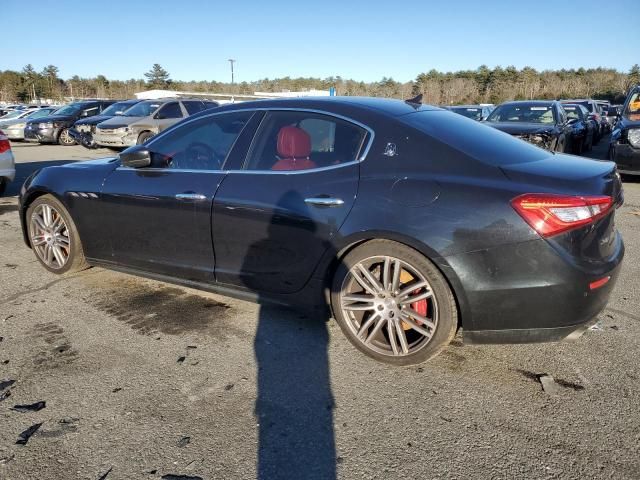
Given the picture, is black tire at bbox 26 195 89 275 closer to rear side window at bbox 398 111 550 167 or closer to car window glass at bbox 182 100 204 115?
rear side window at bbox 398 111 550 167

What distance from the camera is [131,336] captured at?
3283mm

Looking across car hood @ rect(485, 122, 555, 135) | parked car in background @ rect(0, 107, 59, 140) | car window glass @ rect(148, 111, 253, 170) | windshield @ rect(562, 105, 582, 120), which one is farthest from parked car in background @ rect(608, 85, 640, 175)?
parked car in background @ rect(0, 107, 59, 140)

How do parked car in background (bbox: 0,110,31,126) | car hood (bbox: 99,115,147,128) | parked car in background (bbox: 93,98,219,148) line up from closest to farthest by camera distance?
parked car in background (bbox: 93,98,219,148) → car hood (bbox: 99,115,147,128) → parked car in background (bbox: 0,110,31,126)

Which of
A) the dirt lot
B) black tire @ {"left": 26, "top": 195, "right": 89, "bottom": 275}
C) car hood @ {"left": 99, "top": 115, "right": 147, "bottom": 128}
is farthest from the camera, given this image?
car hood @ {"left": 99, "top": 115, "right": 147, "bottom": 128}

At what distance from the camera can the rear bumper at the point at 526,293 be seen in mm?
2453

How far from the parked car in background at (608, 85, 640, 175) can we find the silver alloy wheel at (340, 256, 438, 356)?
8135mm

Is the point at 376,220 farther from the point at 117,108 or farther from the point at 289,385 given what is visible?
the point at 117,108

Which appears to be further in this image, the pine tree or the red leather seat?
the pine tree

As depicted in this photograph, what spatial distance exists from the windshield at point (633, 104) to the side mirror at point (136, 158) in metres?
9.66

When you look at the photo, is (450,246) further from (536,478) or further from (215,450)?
(215,450)

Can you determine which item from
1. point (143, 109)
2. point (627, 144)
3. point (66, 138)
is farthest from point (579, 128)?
point (66, 138)

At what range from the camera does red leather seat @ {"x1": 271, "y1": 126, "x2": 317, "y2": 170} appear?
3.19 metres

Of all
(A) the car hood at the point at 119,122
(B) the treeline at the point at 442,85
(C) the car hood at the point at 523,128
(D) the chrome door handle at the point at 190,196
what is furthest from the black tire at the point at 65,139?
(B) the treeline at the point at 442,85

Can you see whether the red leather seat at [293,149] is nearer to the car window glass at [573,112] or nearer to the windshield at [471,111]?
the car window glass at [573,112]
